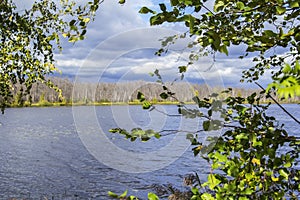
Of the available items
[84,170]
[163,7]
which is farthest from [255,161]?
[84,170]

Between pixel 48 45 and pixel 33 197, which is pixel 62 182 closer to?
pixel 33 197

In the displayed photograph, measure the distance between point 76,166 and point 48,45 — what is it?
41.9 feet

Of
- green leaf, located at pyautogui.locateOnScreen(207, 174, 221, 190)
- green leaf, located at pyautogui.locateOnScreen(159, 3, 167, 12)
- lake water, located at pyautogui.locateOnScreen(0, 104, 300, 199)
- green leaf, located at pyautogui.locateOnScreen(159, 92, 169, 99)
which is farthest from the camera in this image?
lake water, located at pyautogui.locateOnScreen(0, 104, 300, 199)

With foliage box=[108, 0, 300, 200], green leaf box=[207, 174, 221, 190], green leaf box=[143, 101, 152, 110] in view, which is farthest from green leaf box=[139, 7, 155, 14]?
green leaf box=[207, 174, 221, 190]

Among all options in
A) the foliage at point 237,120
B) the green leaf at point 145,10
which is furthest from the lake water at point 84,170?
the green leaf at point 145,10

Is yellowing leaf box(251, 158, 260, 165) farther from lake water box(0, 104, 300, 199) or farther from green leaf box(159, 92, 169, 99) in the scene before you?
lake water box(0, 104, 300, 199)

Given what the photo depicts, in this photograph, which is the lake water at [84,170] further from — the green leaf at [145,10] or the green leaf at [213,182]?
the green leaf at [145,10]

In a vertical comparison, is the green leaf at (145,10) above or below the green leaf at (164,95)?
above

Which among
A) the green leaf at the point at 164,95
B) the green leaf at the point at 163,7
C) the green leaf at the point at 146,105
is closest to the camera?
the green leaf at the point at 163,7

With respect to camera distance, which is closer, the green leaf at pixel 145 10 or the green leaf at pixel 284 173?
the green leaf at pixel 145 10

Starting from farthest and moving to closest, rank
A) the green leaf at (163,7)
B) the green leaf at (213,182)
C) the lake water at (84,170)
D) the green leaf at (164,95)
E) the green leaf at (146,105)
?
the lake water at (84,170) → the green leaf at (164,95) → the green leaf at (146,105) → the green leaf at (213,182) → the green leaf at (163,7)

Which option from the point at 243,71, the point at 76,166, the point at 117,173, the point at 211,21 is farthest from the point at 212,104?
the point at 76,166

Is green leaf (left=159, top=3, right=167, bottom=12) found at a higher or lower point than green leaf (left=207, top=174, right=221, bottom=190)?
higher

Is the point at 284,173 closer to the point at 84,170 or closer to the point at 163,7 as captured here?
A: the point at 163,7
